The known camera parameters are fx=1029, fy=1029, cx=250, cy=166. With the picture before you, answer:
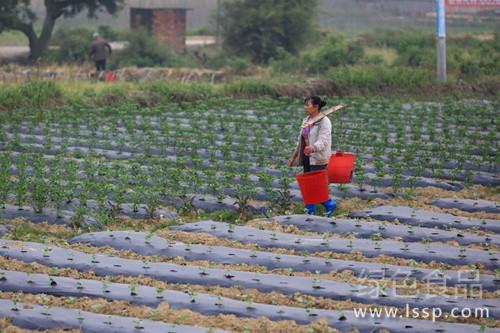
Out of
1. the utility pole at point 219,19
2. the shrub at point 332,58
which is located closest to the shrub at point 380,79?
the shrub at point 332,58

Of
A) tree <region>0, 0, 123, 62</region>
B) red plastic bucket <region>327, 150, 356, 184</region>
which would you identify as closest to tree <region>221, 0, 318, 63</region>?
tree <region>0, 0, 123, 62</region>

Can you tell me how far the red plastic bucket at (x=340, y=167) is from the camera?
9.25m

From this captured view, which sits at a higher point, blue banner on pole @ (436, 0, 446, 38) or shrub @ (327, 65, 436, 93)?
blue banner on pole @ (436, 0, 446, 38)

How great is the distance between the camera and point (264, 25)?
24922 millimetres

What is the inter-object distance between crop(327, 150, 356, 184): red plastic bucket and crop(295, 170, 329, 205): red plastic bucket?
0.28 meters

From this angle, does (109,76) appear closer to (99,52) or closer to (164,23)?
(99,52)

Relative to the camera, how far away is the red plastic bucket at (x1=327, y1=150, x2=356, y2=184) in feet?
30.3

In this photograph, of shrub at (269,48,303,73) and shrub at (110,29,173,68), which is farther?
shrub at (110,29,173,68)

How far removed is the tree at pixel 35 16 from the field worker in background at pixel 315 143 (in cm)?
1599

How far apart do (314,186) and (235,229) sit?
857 mm

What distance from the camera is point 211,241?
8461mm

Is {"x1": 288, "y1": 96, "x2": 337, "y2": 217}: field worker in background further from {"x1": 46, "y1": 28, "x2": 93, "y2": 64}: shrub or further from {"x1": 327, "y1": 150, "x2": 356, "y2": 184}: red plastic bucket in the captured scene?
{"x1": 46, "y1": 28, "x2": 93, "y2": 64}: shrub

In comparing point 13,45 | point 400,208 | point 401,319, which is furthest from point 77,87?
point 13,45

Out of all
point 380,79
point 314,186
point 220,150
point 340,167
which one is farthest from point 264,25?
point 314,186
